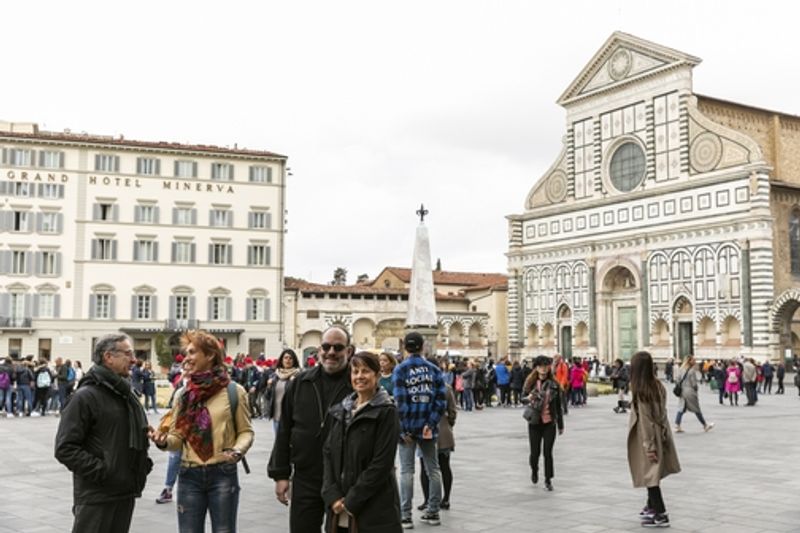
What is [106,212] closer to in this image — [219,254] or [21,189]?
[21,189]

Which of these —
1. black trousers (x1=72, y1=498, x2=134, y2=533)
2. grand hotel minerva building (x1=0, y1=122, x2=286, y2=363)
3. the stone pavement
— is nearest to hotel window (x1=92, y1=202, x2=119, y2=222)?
grand hotel minerva building (x1=0, y1=122, x2=286, y2=363)

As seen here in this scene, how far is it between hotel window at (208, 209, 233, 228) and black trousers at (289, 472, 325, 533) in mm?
46688

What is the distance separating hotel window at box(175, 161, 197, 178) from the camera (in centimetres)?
5031

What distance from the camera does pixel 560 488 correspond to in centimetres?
1038

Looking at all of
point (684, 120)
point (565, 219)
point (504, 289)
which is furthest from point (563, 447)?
point (504, 289)

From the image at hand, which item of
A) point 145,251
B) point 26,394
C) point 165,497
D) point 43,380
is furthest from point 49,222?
point 165,497

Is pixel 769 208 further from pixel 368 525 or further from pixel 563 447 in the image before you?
pixel 368 525

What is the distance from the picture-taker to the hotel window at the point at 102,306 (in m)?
48.5

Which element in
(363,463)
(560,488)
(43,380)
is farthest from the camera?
(43,380)

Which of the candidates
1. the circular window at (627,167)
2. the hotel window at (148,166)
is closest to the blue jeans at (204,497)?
the circular window at (627,167)

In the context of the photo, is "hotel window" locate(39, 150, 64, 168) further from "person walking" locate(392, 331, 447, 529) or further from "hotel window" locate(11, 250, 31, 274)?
"person walking" locate(392, 331, 447, 529)

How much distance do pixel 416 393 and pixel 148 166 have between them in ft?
146

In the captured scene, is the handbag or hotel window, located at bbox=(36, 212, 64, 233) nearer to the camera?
the handbag

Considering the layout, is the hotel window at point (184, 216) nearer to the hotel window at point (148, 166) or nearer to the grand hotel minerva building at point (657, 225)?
the hotel window at point (148, 166)
